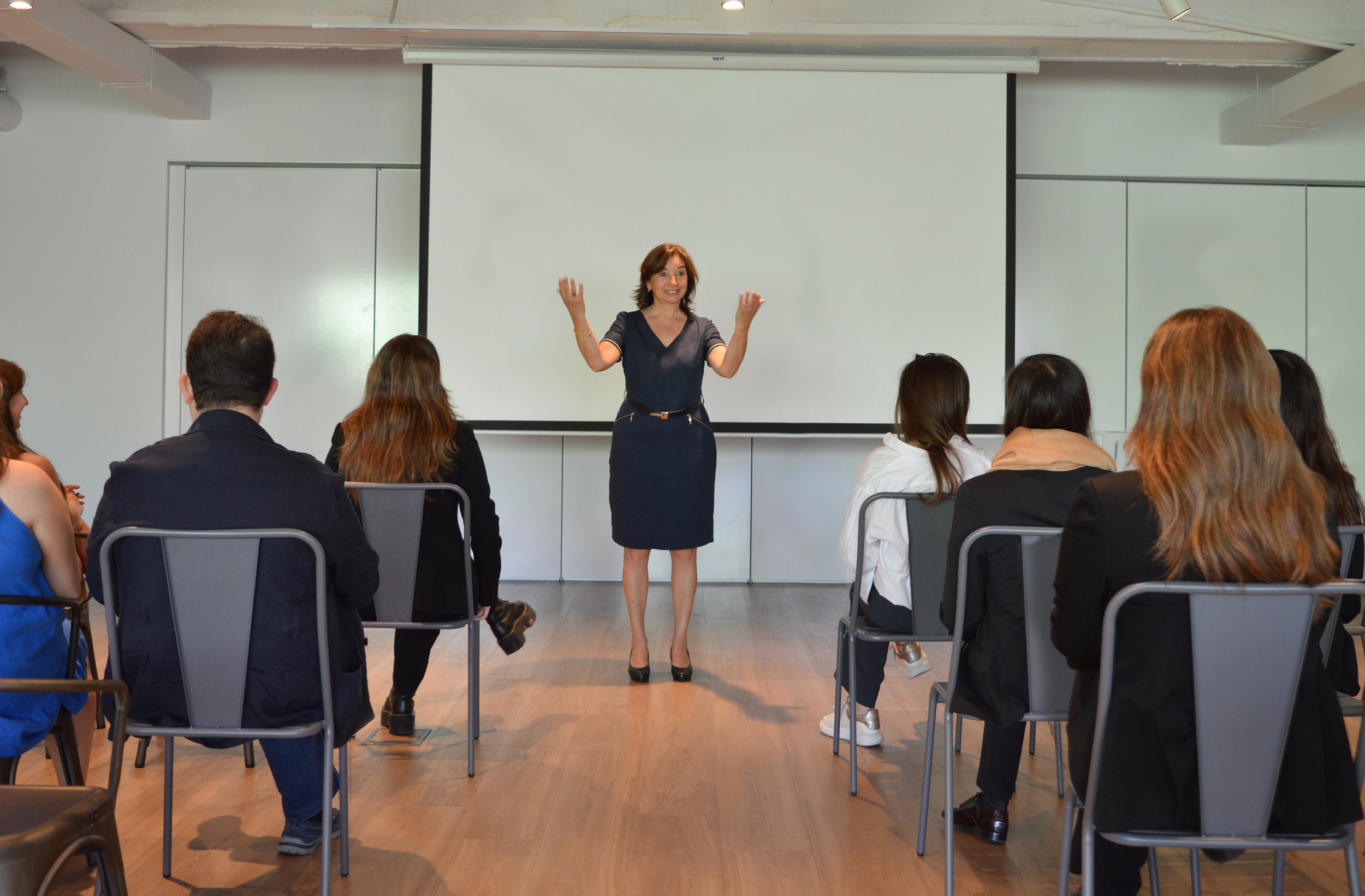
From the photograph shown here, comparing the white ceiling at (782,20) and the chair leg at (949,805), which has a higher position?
the white ceiling at (782,20)

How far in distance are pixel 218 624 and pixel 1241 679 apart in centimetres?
170

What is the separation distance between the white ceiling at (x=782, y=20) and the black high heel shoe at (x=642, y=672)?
10.0ft

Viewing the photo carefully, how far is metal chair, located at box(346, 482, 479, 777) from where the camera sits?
2.62m

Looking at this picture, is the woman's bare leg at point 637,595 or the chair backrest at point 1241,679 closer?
the chair backrest at point 1241,679

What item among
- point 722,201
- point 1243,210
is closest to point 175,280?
point 722,201

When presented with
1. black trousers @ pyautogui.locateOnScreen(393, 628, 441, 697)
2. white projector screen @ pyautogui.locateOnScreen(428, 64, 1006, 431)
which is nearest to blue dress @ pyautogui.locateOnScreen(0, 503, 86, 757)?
black trousers @ pyautogui.locateOnScreen(393, 628, 441, 697)

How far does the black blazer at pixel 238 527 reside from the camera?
1871 mm

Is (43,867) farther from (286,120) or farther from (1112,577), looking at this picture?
(286,120)

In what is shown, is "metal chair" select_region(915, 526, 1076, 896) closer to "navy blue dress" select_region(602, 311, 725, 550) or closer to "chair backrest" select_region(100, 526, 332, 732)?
"chair backrest" select_region(100, 526, 332, 732)

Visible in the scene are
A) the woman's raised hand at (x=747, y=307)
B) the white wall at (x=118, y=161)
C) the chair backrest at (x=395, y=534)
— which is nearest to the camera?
the chair backrest at (x=395, y=534)

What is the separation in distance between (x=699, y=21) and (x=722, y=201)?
868 millimetres

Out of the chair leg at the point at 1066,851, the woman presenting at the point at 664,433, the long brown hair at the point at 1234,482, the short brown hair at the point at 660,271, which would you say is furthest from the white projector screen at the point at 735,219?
the long brown hair at the point at 1234,482

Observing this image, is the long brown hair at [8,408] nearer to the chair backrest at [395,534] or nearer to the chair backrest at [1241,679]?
the chair backrest at [395,534]

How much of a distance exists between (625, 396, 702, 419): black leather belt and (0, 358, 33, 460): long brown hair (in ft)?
6.25
